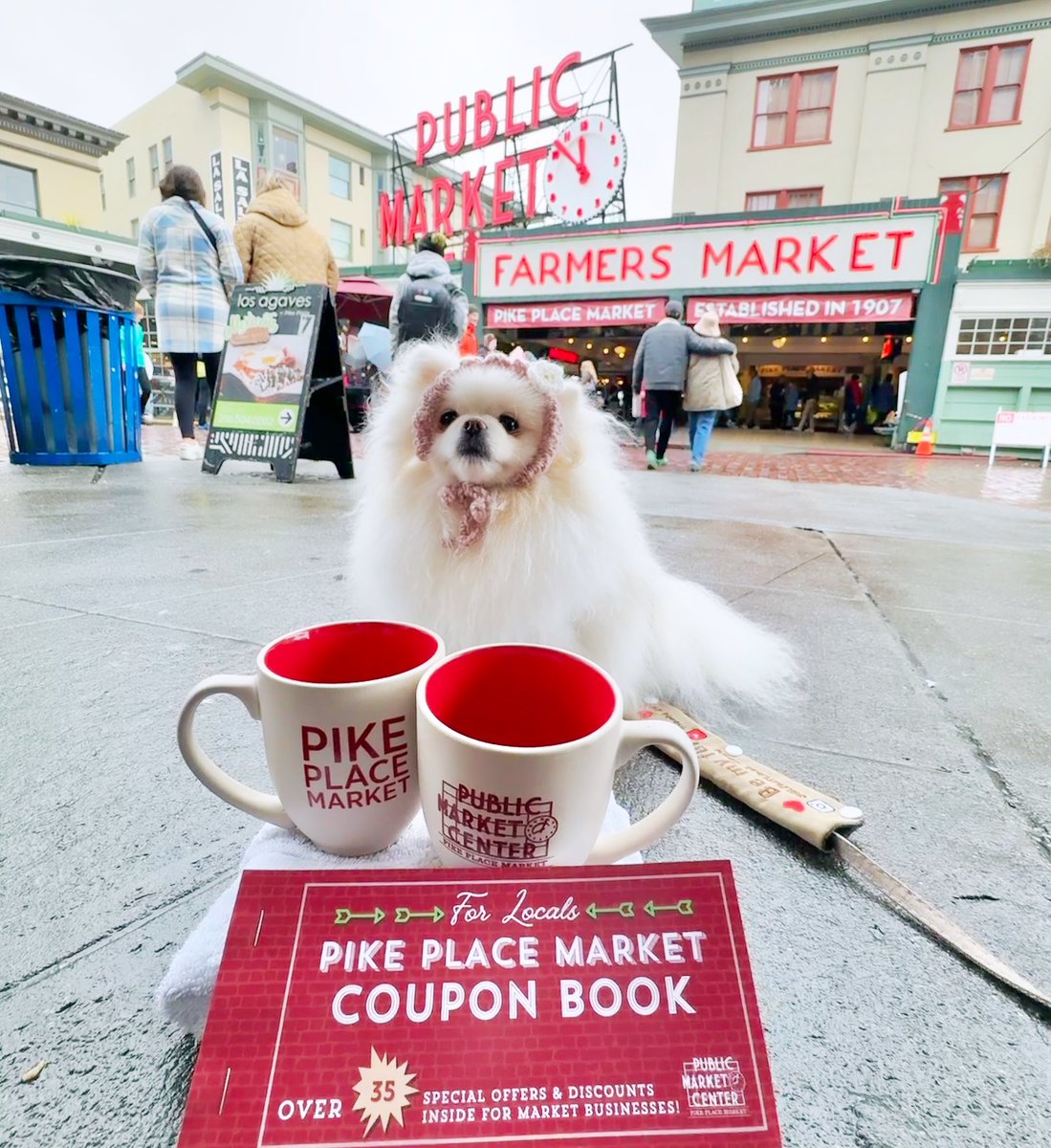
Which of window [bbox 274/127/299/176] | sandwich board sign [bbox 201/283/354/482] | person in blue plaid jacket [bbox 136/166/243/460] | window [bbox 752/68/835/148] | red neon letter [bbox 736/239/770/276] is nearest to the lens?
sandwich board sign [bbox 201/283/354/482]

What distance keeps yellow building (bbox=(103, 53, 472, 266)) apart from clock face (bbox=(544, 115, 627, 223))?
262 inches

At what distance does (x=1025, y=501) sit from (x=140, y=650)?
5.62 meters

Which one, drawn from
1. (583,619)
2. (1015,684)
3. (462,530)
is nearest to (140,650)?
(462,530)

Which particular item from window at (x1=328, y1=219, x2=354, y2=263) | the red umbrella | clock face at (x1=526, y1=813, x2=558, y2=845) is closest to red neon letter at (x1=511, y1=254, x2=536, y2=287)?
the red umbrella

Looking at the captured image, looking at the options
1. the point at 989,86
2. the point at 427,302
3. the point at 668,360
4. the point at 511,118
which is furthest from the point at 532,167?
the point at 427,302

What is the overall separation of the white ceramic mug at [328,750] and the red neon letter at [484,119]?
17.2m

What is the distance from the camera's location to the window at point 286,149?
749 inches

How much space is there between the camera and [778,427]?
17516mm

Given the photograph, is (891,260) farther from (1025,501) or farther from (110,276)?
(110,276)

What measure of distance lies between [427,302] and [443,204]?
39.2 feet

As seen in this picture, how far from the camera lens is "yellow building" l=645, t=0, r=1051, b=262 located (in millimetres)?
11617

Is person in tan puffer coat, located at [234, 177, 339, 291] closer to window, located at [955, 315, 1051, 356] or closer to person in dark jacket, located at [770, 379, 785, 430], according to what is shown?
window, located at [955, 315, 1051, 356]

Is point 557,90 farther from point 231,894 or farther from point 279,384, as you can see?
point 231,894

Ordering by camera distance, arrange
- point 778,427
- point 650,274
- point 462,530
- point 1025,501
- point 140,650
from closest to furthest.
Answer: point 462,530 < point 140,650 < point 1025,501 < point 650,274 < point 778,427
